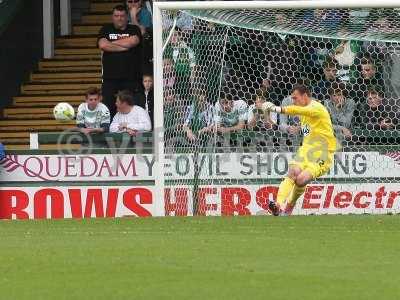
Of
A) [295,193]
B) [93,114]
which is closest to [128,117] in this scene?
[93,114]

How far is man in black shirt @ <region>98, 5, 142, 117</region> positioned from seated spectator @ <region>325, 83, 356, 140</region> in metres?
3.82

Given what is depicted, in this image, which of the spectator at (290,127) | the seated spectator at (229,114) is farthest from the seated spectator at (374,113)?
the seated spectator at (229,114)

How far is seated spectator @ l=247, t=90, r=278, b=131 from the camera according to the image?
21.2 m

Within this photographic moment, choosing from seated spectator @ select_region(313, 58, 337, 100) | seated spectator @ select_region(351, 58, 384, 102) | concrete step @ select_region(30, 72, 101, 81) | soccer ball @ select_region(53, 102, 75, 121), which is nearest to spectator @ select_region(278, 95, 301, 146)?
seated spectator @ select_region(313, 58, 337, 100)

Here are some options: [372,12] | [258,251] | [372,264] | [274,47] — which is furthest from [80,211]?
[372,264]

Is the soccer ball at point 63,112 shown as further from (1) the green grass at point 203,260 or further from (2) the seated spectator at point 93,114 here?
(1) the green grass at point 203,260

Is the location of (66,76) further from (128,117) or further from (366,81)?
(366,81)

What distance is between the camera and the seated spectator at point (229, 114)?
21062 mm

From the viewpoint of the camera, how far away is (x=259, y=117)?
21.2 metres

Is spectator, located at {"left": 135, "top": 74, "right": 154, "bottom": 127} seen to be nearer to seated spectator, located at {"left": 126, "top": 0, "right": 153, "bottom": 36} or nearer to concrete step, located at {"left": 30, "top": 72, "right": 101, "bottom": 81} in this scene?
seated spectator, located at {"left": 126, "top": 0, "right": 153, "bottom": 36}

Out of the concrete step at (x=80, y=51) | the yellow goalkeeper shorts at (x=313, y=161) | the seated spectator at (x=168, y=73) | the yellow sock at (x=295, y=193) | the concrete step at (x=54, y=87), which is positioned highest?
the concrete step at (x=80, y=51)

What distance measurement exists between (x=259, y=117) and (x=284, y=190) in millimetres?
2163

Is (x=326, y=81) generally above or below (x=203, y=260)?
above

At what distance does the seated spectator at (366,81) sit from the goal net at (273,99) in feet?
0.05
